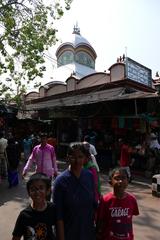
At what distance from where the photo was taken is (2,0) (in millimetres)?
15594

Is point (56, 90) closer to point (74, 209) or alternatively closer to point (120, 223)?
point (120, 223)

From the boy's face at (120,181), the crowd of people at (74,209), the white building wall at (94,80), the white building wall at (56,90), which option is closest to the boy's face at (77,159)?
the crowd of people at (74,209)

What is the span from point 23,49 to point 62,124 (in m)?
5.17

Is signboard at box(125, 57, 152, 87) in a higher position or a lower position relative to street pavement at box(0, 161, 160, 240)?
higher

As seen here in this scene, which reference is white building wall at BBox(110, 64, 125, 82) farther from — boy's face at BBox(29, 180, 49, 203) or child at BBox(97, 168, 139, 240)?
boy's face at BBox(29, 180, 49, 203)

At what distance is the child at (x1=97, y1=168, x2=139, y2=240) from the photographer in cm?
342

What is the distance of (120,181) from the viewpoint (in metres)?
3.48

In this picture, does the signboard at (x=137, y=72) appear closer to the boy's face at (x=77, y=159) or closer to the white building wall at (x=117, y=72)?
the white building wall at (x=117, y=72)

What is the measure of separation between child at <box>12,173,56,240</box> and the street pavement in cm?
358

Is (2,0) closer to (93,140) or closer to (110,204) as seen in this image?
(93,140)

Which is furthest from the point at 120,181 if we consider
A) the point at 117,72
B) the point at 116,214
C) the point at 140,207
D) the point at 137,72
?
the point at 137,72

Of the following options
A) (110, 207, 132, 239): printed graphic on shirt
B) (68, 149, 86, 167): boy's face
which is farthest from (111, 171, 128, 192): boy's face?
(68, 149, 86, 167): boy's face

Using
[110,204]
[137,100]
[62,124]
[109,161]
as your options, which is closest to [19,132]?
[62,124]

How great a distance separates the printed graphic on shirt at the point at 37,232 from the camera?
2.86 meters
